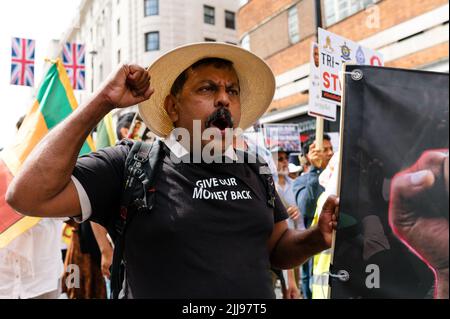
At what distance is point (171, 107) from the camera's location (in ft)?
6.91

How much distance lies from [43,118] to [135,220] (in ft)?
7.27

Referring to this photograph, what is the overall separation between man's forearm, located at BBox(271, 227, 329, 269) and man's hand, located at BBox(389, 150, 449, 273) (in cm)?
34

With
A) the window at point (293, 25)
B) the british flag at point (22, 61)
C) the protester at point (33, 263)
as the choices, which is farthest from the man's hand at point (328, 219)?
the window at point (293, 25)

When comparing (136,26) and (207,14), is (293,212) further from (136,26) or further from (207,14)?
(136,26)

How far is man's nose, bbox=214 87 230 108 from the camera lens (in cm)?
189

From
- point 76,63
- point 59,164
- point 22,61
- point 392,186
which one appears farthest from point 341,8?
point 59,164

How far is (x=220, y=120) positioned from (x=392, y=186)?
732 millimetres

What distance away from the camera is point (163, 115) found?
225 centimetres

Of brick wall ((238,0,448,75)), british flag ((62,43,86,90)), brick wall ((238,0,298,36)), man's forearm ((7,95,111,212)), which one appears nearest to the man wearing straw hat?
man's forearm ((7,95,111,212))

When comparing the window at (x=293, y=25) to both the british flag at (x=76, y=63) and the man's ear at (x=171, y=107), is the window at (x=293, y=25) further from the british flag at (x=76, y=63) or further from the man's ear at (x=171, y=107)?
the man's ear at (x=171, y=107)

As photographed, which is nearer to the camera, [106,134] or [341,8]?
[106,134]

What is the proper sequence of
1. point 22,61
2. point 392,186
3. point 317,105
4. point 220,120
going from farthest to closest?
point 22,61 < point 317,105 < point 220,120 < point 392,186

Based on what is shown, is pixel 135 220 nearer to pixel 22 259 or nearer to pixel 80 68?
pixel 22 259
